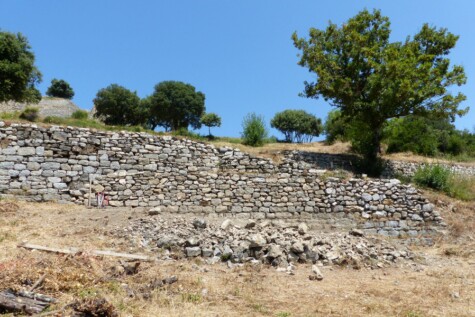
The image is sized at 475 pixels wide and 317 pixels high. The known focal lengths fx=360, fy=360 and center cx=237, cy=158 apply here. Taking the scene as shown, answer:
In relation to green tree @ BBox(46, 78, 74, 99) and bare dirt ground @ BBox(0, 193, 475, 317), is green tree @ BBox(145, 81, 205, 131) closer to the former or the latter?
green tree @ BBox(46, 78, 74, 99)

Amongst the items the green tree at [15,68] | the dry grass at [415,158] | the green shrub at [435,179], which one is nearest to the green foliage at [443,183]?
the green shrub at [435,179]

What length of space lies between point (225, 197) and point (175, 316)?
8.11 m

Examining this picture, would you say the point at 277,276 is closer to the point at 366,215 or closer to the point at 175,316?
the point at 175,316

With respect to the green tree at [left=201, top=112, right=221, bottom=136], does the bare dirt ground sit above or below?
below

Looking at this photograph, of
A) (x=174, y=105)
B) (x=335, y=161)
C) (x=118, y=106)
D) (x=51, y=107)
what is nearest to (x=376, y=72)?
(x=335, y=161)

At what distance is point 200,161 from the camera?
1480cm

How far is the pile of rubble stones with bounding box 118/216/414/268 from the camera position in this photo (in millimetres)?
8945

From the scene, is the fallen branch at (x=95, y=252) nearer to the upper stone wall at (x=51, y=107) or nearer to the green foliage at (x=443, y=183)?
the green foliage at (x=443, y=183)

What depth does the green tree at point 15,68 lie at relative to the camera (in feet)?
67.1

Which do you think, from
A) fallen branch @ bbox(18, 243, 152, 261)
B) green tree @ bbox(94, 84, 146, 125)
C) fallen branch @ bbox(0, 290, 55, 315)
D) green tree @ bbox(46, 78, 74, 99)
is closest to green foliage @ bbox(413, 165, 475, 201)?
fallen branch @ bbox(18, 243, 152, 261)

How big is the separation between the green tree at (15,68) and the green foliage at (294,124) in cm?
2595

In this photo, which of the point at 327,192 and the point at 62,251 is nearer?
the point at 62,251

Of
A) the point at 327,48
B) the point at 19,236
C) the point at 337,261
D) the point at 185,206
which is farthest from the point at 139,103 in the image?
the point at 337,261

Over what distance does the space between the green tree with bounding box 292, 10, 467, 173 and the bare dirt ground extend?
343 inches
